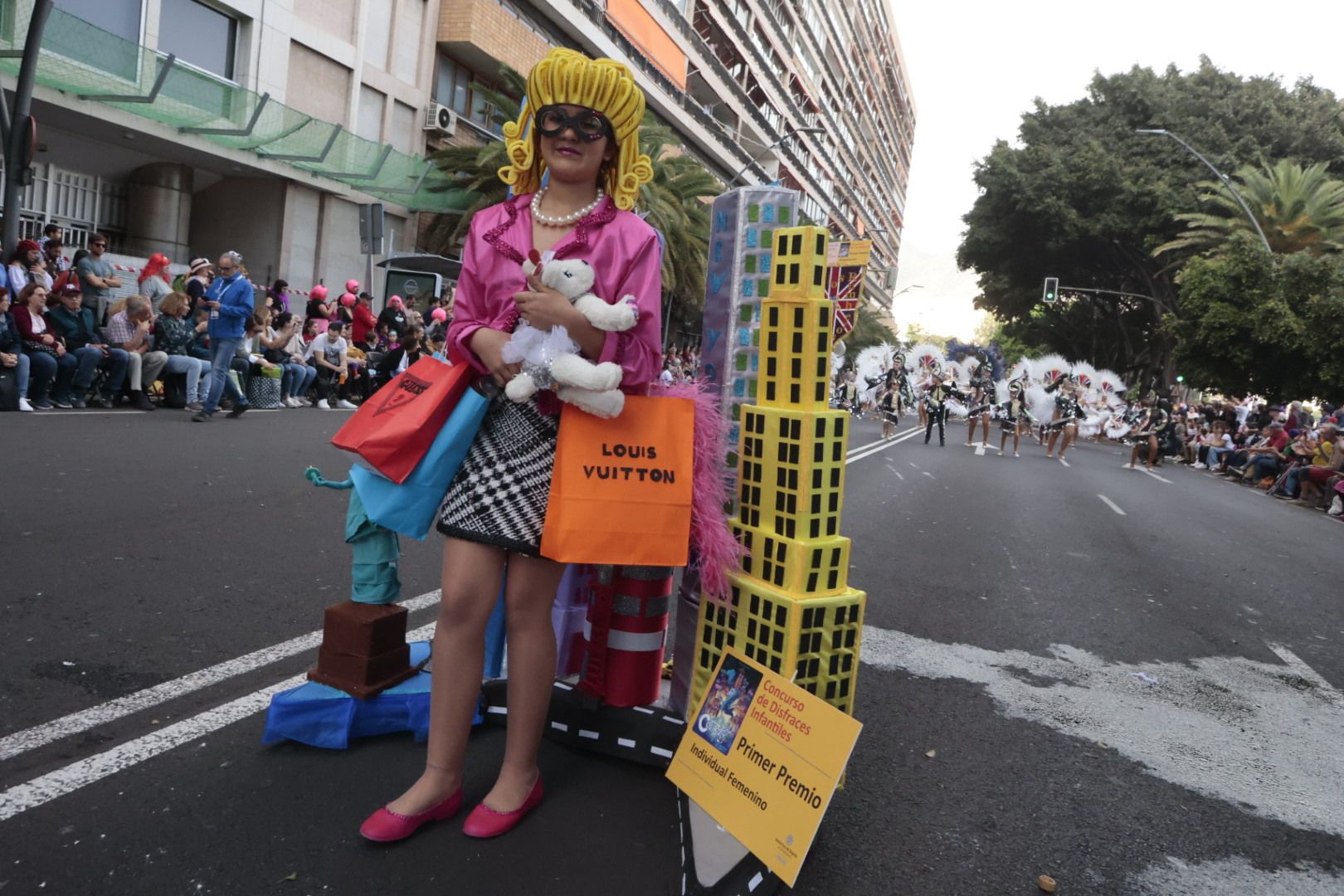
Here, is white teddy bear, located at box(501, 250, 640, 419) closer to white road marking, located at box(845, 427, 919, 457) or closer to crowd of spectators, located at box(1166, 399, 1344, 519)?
white road marking, located at box(845, 427, 919, 457)

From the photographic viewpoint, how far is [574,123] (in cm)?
246

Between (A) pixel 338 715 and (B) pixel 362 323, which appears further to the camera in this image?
(B) pixel 362 323

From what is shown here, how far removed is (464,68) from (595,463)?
30151 mm

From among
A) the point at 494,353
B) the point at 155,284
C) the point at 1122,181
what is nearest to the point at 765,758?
the point at 494,353

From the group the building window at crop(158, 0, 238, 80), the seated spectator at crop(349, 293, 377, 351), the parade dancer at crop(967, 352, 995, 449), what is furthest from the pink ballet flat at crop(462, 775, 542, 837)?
the building window at crop(158, 0, 238, 80)

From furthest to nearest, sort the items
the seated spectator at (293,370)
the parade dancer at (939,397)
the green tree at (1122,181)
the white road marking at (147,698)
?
the green tree at (1122,181) < the parade dancer at (939,397) < the seated spectator at (293,370) < the white road marking at (147,698)

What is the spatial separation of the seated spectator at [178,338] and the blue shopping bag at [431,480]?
32.5 feet

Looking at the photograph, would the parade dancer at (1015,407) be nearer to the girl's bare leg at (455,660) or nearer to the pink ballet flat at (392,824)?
the girl's bare leg at (455,660)

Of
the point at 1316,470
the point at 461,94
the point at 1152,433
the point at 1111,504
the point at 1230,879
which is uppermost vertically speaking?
the point at 461,94

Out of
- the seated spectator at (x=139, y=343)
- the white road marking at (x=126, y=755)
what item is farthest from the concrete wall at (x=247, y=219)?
the white road marking at (x=126, y=755)

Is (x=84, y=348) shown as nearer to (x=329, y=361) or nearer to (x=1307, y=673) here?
(x=329, y=361)

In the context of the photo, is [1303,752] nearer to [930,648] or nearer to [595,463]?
[930,648]

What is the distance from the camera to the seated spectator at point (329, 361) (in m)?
15.0

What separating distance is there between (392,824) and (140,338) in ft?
34.0
